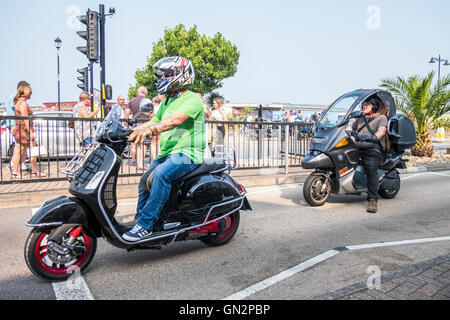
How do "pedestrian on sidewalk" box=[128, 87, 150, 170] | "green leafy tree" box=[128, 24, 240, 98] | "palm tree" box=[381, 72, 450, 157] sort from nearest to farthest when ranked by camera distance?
"pedestrian on sidewalk" box=[128, 87, 150, 170]
"palm tree" box=[381, 72, 450, 157]
"green leafy tree" box=[128, 24, 240, 98]

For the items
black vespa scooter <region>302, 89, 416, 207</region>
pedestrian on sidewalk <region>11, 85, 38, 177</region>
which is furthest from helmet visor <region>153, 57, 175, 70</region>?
pedestrian on sidewalk <region>11, 85, 38, 177</region>

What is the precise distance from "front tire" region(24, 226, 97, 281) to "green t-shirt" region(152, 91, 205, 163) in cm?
116

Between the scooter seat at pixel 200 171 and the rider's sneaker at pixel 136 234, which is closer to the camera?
the rider's sneaker at pixel 136 234

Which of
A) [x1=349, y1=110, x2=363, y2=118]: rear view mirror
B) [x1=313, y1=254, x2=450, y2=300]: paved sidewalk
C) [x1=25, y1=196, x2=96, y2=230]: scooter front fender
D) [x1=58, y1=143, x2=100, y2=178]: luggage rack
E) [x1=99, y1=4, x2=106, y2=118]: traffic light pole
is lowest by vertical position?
[x1=313, y1=254, x2=450, y2=300]: paved sidewalk

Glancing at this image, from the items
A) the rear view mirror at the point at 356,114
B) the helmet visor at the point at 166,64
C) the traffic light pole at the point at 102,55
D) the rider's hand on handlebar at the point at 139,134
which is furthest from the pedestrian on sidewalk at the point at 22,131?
the rear view mirror at the point at 356,114

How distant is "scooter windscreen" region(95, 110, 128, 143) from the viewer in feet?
10.9

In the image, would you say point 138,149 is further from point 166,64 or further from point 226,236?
point 166,64

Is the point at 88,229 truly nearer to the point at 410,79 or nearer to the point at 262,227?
the point at 262,227

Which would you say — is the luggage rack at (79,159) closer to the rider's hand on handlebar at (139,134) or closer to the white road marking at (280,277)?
the rider's hand on handlebar at (139,134)

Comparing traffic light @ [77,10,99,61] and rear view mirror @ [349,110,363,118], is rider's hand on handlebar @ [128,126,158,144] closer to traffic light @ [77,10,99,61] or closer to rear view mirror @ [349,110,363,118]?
rear view mirror @ [349,110,363,118]

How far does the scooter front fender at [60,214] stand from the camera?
3.09m

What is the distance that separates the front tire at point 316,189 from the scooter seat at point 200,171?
2428 millimetres

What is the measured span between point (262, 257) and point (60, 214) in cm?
205

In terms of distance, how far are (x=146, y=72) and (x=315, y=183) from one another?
4248cm
